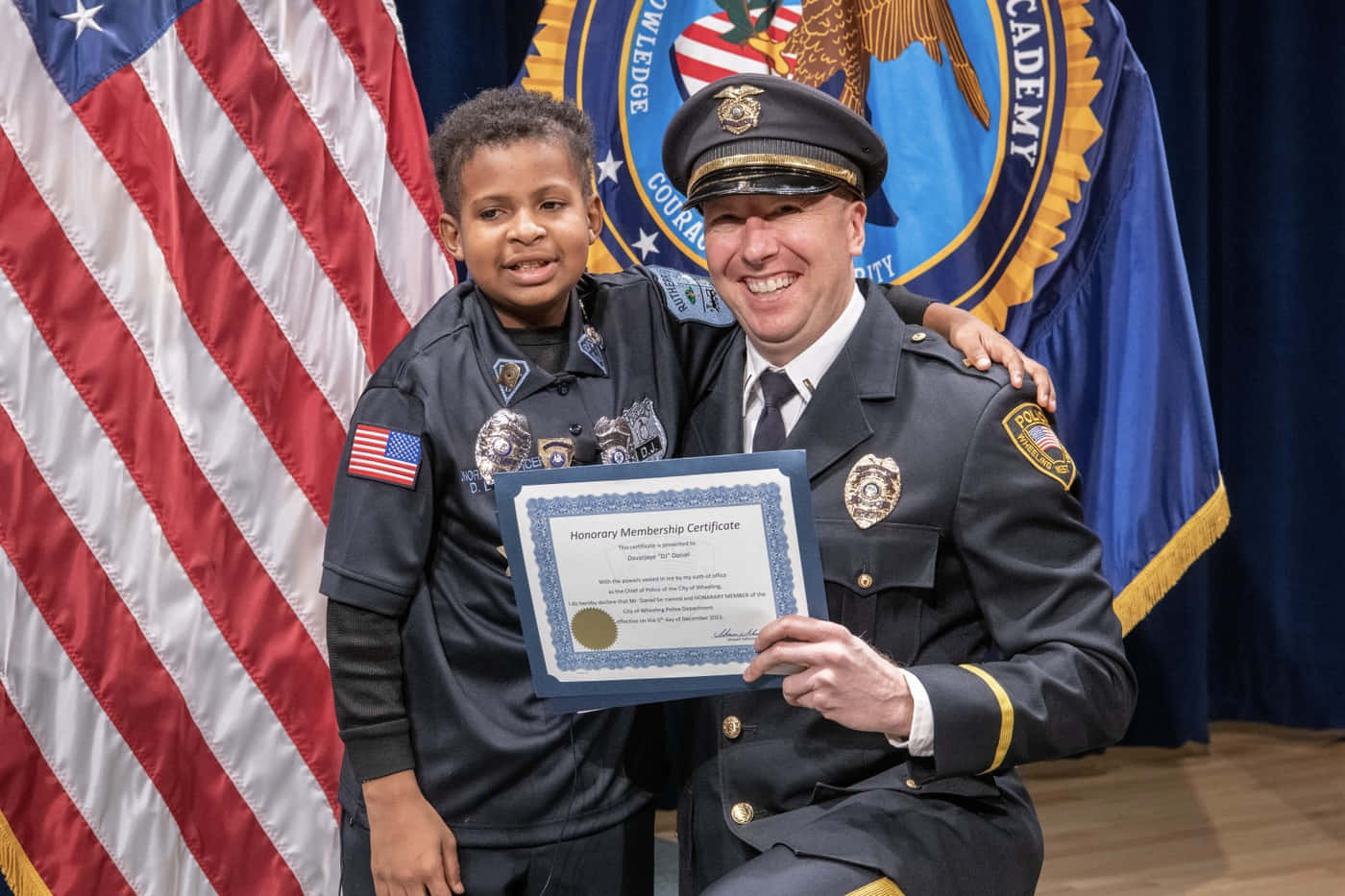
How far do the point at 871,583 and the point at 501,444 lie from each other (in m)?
0.50

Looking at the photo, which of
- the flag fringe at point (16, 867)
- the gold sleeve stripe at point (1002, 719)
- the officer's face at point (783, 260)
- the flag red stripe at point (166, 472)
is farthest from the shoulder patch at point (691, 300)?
the flag fringe at point (16, 867)

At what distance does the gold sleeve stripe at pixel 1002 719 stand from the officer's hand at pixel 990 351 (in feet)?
1.17

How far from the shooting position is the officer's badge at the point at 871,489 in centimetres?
143

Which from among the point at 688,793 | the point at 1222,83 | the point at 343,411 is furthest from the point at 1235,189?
the point at 688,793

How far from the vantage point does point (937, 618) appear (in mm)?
1444

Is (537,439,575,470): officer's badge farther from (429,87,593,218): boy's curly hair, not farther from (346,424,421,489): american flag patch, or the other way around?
(429,87,593,218): boy's curly hair

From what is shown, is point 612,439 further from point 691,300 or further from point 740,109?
point 740,109

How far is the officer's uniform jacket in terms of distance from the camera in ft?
4.28

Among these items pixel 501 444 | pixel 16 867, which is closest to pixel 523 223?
pixel 501 444

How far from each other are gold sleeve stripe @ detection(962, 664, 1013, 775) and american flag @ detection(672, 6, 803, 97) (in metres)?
1.90

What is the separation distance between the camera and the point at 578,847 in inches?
65.4

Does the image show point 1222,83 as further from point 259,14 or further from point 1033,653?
point 1033,653

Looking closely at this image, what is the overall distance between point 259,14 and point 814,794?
1779 millimetres

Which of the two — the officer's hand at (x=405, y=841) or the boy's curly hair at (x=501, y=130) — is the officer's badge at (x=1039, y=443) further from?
the officer's hand at (x=405, y=841)
